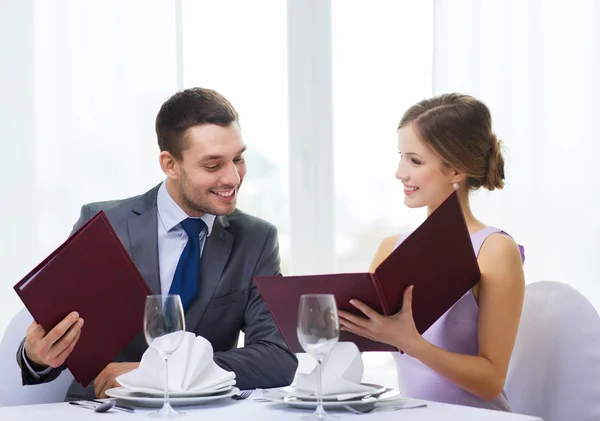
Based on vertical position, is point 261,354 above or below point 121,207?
below

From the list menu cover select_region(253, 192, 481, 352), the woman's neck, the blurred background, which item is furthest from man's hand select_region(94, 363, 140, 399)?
the blurred background

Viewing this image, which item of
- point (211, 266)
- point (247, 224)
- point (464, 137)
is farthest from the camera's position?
point (247, 224)

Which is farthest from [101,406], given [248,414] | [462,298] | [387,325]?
[462,298]

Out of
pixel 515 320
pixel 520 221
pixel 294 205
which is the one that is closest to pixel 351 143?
pixel 294 205

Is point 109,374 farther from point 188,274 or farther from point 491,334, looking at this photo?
point 491,334

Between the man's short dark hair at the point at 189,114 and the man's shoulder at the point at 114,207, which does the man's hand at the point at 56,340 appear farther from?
the man's short dark hair at the point at 189,114

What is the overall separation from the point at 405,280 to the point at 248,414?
50 centimetres

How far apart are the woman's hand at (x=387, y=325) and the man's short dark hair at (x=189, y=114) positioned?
92 cm

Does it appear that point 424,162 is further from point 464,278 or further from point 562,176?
point 562,176

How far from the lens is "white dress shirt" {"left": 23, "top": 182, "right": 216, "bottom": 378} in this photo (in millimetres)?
2553

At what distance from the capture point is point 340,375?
1.76m

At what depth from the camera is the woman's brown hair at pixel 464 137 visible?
2.38m

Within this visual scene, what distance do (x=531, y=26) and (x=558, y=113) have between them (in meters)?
0.37

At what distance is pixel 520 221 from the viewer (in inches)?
133
